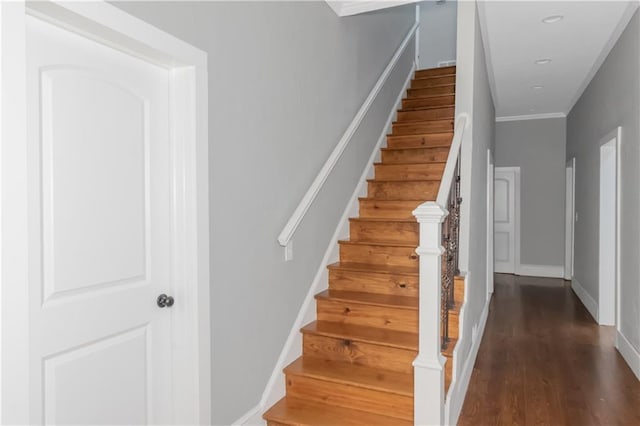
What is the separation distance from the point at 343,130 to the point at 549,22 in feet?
6.44

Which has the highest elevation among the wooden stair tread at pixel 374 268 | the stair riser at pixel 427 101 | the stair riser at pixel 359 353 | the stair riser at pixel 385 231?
the stair riser at pixel 427 101

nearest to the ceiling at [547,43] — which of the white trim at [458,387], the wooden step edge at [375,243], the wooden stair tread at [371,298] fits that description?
the wooden step edge at [375,243]

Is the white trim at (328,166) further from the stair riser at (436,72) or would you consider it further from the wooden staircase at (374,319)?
the stair riser at (436,72)

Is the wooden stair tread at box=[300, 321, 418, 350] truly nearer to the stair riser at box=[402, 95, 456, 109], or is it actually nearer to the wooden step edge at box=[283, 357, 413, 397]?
the wooden step edge at box=[283, 357, 413, 397]

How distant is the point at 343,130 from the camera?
354 centimetres

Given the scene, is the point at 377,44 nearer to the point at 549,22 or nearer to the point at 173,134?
the point at 549,22

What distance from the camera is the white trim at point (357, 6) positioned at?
3207 millimetres

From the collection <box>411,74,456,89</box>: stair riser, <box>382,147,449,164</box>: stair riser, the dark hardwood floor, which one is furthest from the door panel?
<box>382,147,449,164</box>: stair riser

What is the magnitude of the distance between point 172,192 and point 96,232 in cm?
36

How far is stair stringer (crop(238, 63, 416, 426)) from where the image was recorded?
2416 mm

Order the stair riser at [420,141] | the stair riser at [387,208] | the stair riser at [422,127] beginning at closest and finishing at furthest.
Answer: the stair riser at [387,208] → the stair riser at [420,141] → the stair riser at [422,127]

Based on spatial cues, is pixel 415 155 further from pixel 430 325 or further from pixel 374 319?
pixel 430 325

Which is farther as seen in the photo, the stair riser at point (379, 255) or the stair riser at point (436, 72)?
the stair riser at point (436, 72)

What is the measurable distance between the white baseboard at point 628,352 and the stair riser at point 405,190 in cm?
186
